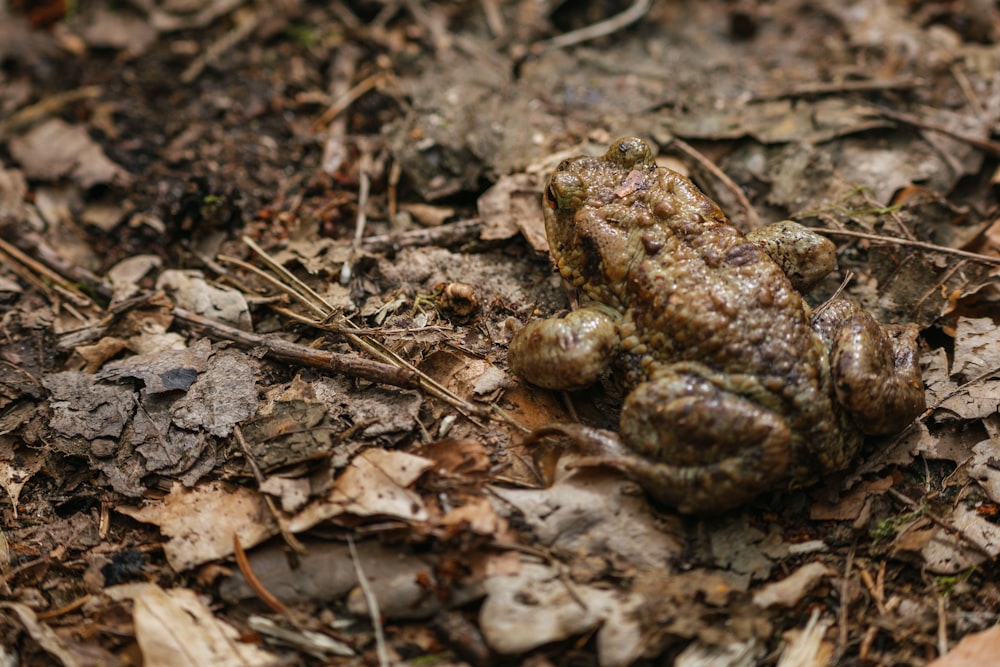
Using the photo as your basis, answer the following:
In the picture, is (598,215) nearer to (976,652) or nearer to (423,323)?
(423,323)

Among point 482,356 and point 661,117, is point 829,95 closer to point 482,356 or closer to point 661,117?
point 661,117

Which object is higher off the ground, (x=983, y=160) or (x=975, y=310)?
(x=983, y=160)

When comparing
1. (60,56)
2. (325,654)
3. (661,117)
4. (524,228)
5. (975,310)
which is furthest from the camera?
(60,56)

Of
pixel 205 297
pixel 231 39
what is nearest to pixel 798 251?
pixel 205 297

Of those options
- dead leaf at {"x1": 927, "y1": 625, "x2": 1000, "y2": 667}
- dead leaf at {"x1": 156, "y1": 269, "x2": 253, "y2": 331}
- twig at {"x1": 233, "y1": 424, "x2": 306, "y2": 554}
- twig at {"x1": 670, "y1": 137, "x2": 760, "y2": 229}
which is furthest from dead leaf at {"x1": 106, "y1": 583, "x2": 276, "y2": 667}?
twig at {"x1": 670, "y1": 137, "x2": 760, "y2": 229}

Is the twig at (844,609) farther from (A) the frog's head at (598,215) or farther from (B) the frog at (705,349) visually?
(A) the frog's head at (598,215)

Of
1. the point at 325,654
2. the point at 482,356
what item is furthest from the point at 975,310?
the point at 325,654

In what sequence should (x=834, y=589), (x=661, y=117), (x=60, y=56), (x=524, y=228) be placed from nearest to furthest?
1. (x=834, y=589)
2. (x=524, y=228)
3. (x=661, y=117)
4. (x=60, y=56)
